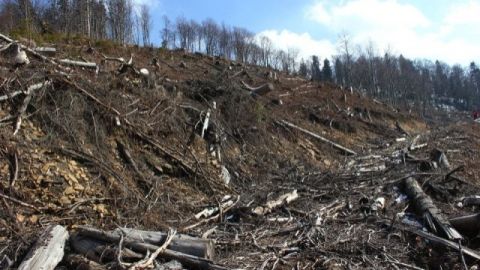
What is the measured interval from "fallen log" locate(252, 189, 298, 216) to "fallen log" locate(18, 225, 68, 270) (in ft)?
9.89

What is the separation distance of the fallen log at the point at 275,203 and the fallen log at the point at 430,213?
6.72 feet

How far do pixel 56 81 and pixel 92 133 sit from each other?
1.17 meters

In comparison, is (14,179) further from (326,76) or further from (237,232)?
(326,76)

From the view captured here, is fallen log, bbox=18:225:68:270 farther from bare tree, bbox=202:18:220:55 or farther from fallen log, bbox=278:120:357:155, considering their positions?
bare tree, bbox=202:18:220:55

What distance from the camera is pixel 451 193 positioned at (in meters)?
8.55

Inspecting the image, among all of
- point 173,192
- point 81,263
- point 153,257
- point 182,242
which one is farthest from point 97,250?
point 173,192

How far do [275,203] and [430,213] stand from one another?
2375 millimetres

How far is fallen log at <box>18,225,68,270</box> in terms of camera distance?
439cm

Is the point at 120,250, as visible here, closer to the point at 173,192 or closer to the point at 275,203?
the point at 173,192

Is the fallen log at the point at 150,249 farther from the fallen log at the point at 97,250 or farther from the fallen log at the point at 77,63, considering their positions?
the fallen log at the point at 77,63

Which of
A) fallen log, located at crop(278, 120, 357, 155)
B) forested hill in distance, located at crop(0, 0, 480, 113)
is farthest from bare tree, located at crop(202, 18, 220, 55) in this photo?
fallen log, located at crop(278, 120, 357, 155)

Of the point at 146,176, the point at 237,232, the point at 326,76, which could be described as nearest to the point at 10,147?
the point at 146,176

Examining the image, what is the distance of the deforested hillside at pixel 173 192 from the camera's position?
5.07 m

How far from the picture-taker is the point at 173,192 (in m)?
7.79
